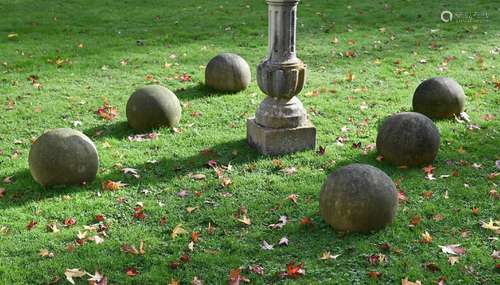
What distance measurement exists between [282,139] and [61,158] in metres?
2.86

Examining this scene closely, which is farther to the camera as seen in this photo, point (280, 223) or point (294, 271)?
point (280, 223)

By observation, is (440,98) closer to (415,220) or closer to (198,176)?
(415,220)

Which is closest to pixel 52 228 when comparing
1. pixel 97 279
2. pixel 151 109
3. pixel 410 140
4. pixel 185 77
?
pixel 97 279

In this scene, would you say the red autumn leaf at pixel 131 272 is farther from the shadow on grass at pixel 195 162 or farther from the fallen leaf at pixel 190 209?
the shadow on grass at pixel 195 162

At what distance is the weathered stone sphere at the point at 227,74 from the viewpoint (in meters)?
10.8

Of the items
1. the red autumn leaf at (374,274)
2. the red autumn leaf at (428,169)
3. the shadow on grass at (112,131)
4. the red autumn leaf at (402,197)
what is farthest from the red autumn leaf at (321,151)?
the red autumn leaf at (374,274)

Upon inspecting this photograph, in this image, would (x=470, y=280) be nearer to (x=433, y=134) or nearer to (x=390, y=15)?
(x=433, y=134)

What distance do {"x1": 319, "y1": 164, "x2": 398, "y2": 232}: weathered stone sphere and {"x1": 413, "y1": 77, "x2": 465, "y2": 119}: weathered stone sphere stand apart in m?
3.57

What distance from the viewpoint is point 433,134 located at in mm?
7746

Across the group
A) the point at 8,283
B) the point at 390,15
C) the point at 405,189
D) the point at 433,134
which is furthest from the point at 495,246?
the point at 390,15

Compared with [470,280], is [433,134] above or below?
above

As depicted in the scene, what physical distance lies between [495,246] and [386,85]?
5.81m

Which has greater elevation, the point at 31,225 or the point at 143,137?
the point at 143,137

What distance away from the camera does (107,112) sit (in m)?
10.0
